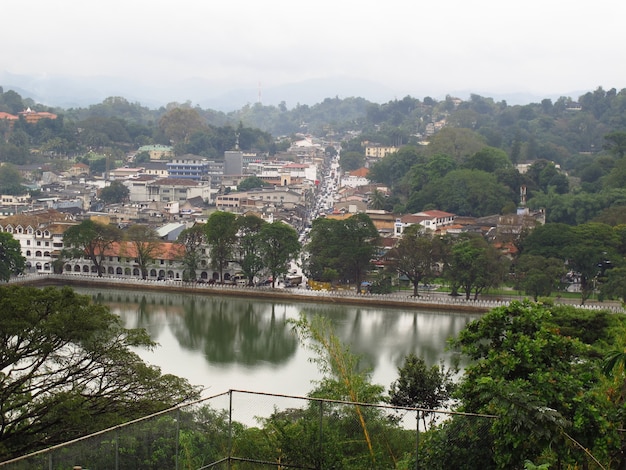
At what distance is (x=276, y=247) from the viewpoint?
18578 millimetres

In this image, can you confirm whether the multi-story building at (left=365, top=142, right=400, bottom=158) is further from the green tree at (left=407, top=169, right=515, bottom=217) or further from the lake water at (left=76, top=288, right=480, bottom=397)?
the lake water at (left=76, top=288, right=480, bottom=397)

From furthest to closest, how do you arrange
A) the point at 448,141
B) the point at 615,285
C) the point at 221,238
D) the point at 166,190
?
the point at 448,141 < the point at 166,190 < the point at 221,238 < the point at 615,285

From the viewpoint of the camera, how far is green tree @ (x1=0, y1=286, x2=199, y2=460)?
7.03 meters

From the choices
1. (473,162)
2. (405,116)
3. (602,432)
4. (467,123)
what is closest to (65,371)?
(602,432)

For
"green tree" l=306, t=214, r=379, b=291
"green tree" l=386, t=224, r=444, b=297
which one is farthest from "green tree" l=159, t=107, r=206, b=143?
"green tree" l=386, t=224, r=444, b=297

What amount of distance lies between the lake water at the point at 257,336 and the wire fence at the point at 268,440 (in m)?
4.53

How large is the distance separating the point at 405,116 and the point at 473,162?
94.3 feet

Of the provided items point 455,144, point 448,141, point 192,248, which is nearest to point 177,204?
point 192,248

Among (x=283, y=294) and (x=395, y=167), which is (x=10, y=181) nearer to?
(x=395, y=167)

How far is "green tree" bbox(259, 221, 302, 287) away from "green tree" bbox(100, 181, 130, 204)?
40.4ft

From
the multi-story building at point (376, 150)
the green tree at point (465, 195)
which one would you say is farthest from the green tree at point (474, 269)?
the multi-story building at point (376, 150)

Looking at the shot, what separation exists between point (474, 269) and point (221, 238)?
521cm

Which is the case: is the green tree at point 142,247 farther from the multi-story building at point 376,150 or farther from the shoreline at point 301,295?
the multi-story building at point 376,150

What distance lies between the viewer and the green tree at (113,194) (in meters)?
29.6
